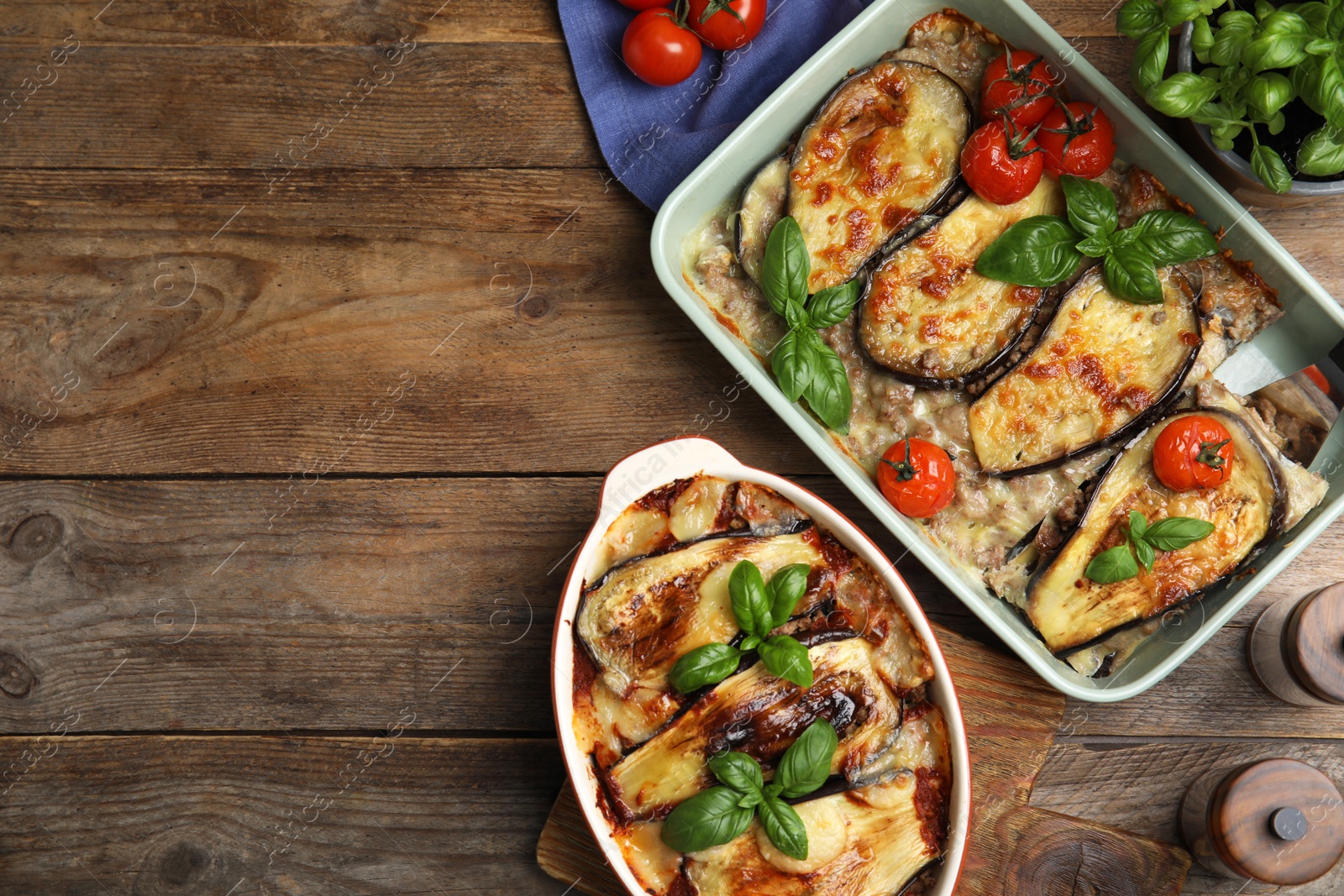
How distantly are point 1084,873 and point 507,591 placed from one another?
1.81 meters

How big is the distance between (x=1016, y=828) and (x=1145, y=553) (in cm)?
85

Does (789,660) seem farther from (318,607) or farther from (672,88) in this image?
(672,88)

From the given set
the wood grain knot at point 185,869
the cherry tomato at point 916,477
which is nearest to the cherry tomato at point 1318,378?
the cherry tomato at point 916,477

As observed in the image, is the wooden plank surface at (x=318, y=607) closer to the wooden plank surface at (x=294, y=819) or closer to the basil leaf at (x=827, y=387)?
the wooden plank surface at (x=294, y=819)

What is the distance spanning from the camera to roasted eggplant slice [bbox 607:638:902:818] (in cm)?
214

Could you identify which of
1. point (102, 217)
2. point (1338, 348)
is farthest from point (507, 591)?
point (1338, 348)

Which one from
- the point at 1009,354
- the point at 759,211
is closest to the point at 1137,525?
the point at 1009,354

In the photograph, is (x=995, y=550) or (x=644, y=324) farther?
(x=644, y=324)

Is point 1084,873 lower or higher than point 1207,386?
lower

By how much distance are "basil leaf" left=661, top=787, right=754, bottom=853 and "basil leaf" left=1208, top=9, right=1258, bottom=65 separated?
6.66 feet

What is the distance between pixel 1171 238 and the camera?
223 centimetres

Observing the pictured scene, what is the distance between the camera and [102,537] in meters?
2.69

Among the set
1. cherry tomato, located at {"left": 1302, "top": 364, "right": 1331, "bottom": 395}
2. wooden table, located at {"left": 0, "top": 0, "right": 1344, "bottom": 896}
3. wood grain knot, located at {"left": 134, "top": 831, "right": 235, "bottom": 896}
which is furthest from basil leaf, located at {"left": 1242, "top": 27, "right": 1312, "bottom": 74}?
wood grain knot, located at {"left": 134, "top": 831, "right": 235, "bottom": 896}

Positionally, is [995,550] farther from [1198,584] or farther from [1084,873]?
[1084,873]
